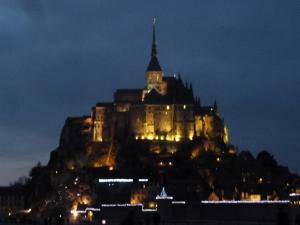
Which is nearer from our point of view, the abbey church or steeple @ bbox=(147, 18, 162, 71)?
the abbey church

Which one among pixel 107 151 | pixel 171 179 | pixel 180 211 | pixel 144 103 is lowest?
pixel 180 211

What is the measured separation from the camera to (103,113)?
119750 millimetres

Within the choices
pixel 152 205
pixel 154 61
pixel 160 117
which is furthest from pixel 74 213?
pixel 154 61

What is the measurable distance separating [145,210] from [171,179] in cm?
1624

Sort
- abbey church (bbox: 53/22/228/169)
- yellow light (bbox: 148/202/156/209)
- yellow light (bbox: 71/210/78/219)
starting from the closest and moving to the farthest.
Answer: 1. yellow light (bbox: 148/202/156/209)
2. yellow light (bbox: 71/210/78/219)
3. abbey church (bbox: 53/22/228/169)

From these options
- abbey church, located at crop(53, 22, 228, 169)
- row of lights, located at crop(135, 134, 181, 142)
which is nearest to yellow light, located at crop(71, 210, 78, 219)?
abbey church, located at crop(53, 22, 228, 169)

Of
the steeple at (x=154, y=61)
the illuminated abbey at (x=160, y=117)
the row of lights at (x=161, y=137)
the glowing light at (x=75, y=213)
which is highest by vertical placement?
the steeple at (x=154, y=61)

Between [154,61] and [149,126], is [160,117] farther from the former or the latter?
[154,61]

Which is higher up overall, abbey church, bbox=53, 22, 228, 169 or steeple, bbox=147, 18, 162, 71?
steeple, bbox=147, 18, 162, 71

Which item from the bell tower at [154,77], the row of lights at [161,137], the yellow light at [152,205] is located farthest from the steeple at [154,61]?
the yellow light at [152,205]

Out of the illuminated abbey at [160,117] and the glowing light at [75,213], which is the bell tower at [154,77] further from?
the glowing light at [75,213]

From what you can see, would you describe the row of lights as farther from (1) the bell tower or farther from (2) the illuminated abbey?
(1) the bell tower

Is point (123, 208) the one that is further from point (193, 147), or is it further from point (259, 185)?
point (193, 147)

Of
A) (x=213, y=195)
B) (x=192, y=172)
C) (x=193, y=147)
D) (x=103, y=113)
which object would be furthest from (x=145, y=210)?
(x=103, y=113)
